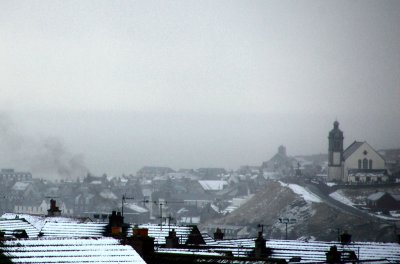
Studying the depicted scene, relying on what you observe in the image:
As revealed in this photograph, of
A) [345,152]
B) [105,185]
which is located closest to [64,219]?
[345,152]

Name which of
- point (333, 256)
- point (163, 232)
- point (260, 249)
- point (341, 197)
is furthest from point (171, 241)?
point (341, 197)

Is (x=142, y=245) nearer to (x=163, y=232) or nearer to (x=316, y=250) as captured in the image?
(x=316, y=250)

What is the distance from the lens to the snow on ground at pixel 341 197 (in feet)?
420

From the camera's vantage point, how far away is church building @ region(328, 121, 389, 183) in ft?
511

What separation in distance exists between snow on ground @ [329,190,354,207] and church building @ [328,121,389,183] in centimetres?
1916

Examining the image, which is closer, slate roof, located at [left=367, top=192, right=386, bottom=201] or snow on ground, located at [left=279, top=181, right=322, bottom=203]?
slate roof, located at [left=367, top=192, right=386, bottom=201]

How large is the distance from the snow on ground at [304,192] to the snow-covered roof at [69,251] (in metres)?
98.7

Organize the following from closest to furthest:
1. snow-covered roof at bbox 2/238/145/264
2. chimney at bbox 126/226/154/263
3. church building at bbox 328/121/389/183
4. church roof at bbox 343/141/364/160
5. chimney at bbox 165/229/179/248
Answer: snow-covered roof at bbox 2/238/145/264 < chimney at bbox 126/226/154/263 < chimney at bbox 165/229/179/248 < church building at bbox 328/121/389/183 < church roof at bbox 343/141/364/160

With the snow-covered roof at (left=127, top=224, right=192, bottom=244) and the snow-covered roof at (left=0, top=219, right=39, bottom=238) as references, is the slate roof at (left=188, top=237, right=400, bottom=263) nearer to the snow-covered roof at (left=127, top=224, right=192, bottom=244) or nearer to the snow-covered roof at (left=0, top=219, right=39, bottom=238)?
the snow-covered roof at (left=127, top=224, right=192, bottom=244)

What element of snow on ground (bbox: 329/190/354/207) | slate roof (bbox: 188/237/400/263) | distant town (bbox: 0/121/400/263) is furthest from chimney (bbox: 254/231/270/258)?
snow on ground (bbox: 329/190/354/207)

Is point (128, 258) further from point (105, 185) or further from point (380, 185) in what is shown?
point (105, 185)

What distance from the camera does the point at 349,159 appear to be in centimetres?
15825

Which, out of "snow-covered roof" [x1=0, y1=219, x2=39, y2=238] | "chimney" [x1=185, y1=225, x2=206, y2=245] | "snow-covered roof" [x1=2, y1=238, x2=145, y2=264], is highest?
"snow-covered roof" [x1=0, y1=219, x2=39, y2=238]

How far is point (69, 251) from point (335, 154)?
137 m
